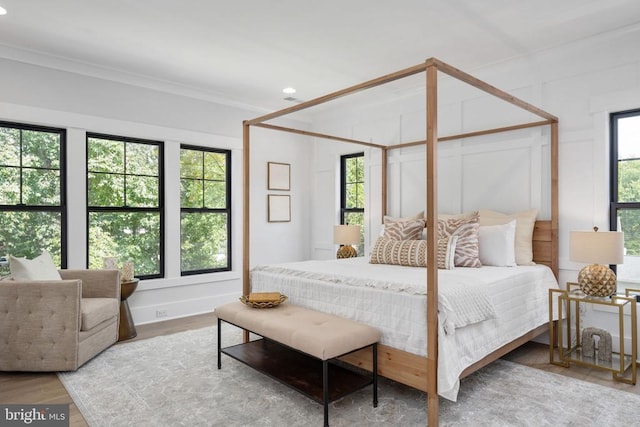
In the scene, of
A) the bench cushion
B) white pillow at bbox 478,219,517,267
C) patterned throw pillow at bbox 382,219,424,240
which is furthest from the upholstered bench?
white pillow at bbox 478,219,517,267

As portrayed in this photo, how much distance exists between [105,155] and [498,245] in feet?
13.1

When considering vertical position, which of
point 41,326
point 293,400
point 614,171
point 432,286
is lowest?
point 293,400

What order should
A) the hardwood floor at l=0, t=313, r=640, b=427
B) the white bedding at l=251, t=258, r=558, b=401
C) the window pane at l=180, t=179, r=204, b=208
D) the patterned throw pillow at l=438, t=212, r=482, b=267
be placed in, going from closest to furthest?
the white bedding at l=251, t=258, r=558, b=401 < the hardwood floor at l=0, t=313, r=640, b=427 < the patterned throw pillow at l=438, t=212, r=482, b=267 < the window pane at l=180, t=179, r=204, b=208

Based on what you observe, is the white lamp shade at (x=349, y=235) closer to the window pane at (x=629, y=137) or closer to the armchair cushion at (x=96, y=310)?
the armchair cushion at (x=96, y=310)

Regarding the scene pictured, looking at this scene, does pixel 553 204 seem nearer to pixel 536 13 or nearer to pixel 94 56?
pixel 536 13

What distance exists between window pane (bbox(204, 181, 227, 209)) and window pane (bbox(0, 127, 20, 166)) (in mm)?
1918

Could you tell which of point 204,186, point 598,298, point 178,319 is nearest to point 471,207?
point 598,298

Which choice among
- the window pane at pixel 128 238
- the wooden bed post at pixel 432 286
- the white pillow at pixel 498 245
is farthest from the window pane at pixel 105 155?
the white pillow at pixel 498 245

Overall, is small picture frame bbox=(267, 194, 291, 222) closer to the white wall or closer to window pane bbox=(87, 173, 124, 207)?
the white wall

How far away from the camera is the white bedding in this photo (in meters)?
2.40

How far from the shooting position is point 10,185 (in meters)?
3.79

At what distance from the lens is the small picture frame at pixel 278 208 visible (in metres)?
5.72

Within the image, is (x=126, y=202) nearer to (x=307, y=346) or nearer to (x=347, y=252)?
(x=347, y=252)

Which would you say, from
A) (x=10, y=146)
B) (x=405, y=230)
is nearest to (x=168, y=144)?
(x=10, y=146)
